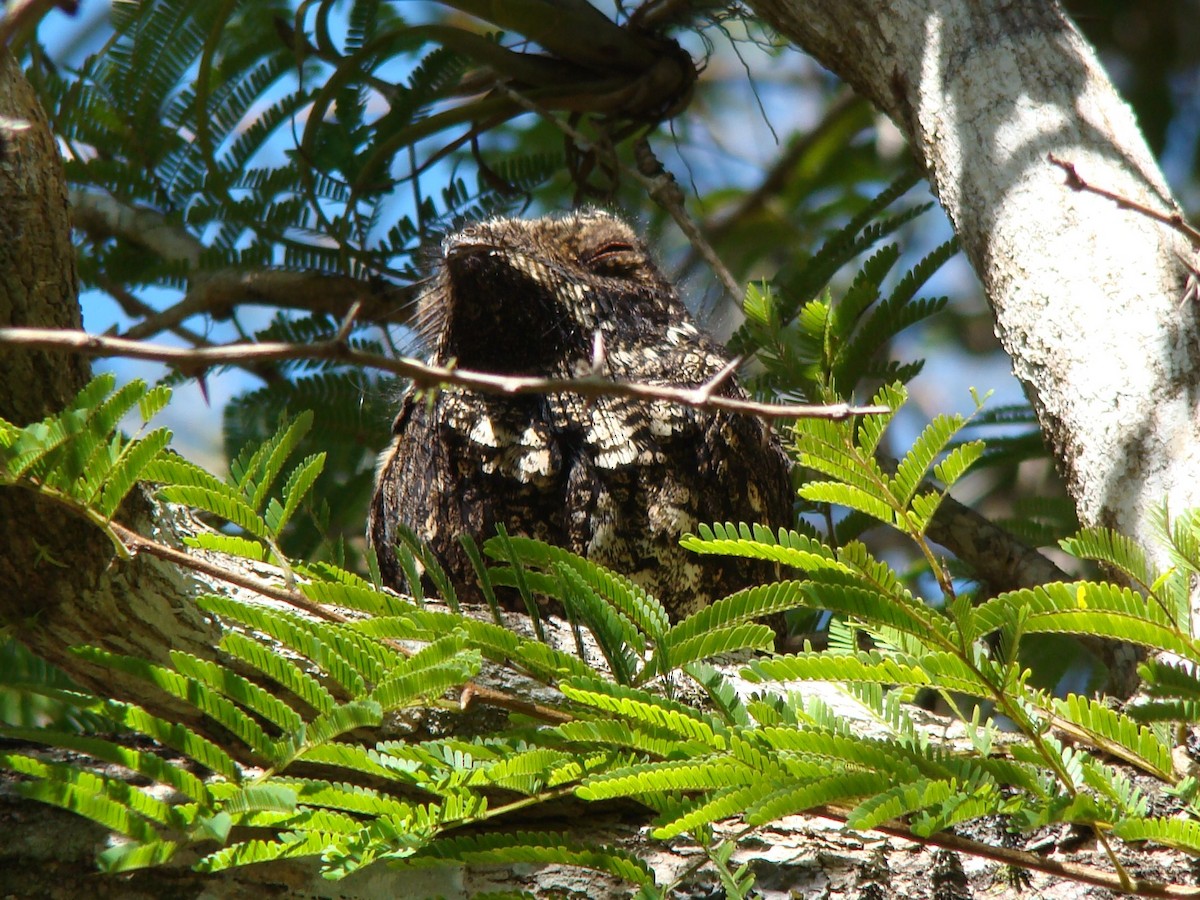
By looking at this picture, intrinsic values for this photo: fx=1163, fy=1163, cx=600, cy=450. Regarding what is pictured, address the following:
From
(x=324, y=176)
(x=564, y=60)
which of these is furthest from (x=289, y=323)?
(x=564, y=60)

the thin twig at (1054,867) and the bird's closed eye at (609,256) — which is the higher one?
the bird's closed eye at (609,256)

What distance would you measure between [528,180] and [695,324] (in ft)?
2.49

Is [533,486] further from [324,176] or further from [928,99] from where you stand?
[324,176]

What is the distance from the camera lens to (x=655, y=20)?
3236 millimetres

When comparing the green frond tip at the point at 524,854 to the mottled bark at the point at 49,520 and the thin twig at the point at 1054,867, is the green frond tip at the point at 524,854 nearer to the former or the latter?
the thin twig at the point at 1054,867

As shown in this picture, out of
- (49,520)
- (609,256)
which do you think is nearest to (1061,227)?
(609,256)

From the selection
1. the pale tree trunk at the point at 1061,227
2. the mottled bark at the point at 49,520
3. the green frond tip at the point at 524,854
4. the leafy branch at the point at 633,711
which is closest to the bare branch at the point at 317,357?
the leafy branch at the point at 633,711

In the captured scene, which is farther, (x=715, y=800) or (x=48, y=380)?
(x=48, y=380)

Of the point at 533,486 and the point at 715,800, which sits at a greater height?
the point at 533,486

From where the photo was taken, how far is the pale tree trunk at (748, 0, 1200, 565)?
173cm

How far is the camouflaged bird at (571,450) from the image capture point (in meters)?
2.48

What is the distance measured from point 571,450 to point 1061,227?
1.09m

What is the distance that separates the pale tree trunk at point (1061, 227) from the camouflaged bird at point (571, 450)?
2.16ft

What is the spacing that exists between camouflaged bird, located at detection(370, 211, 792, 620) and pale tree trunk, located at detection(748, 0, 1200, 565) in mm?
659
